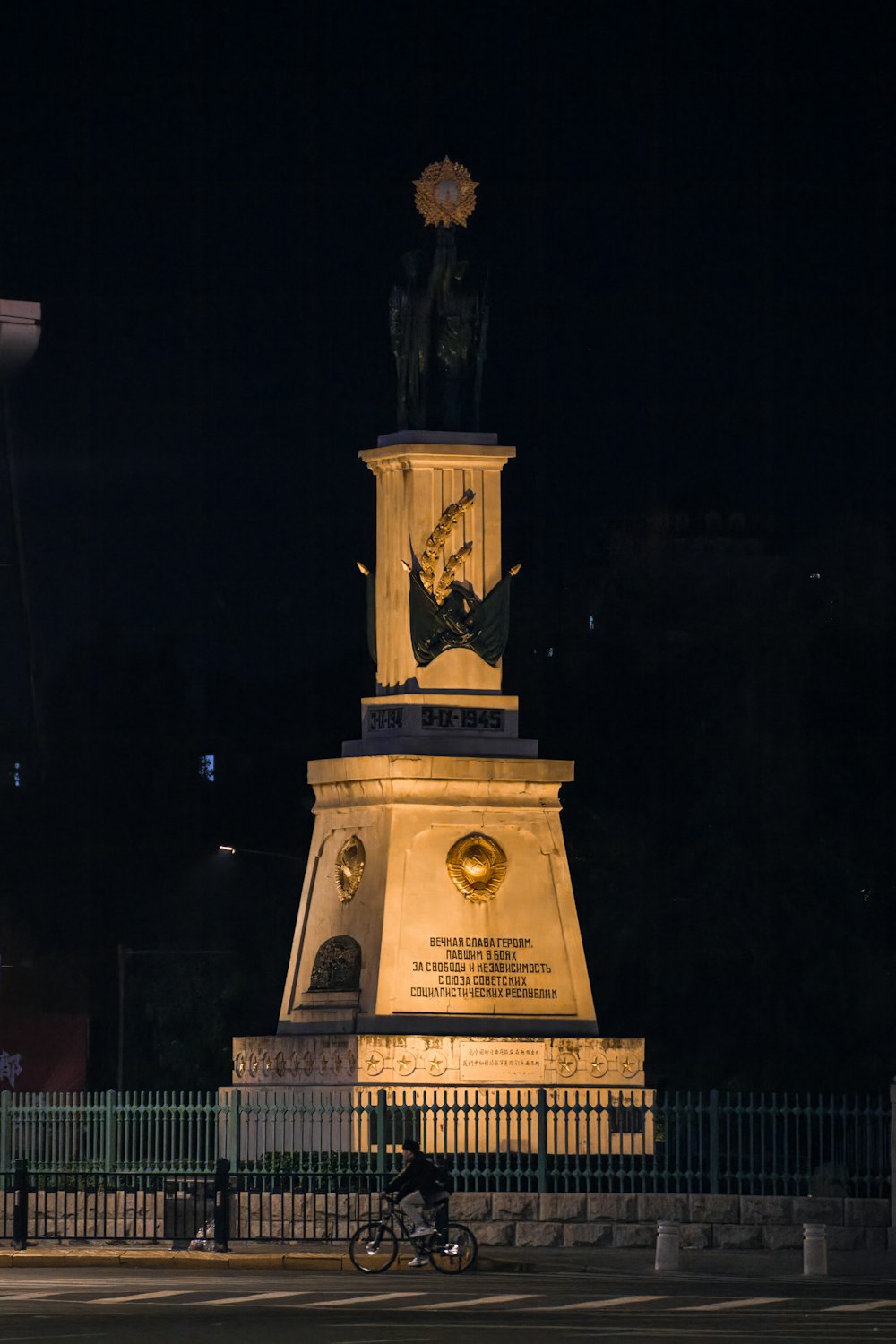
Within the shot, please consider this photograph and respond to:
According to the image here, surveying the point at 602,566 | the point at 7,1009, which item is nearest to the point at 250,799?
the point at 602,566

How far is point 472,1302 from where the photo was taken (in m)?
29.5

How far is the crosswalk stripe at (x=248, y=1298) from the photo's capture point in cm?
2936

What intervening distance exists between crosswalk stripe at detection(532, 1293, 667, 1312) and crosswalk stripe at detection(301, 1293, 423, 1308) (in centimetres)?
173

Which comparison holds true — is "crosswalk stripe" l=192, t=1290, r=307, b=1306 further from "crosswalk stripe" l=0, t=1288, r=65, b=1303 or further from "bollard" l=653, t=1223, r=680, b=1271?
"bollard" l=653, t=1223, r=680, b=1271

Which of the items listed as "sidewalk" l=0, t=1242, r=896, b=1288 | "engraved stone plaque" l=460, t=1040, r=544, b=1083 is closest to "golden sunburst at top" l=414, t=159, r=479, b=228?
"engraved stone plaque" l=460, t=1040, r=544, b=1083

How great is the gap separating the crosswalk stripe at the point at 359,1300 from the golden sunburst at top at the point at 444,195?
56.5ft

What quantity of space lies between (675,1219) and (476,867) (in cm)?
604

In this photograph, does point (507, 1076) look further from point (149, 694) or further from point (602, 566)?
point (149, 694)

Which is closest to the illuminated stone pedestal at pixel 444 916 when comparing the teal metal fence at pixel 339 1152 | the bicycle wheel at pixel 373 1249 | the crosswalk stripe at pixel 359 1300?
the teal metal fence at pixel 339 1152

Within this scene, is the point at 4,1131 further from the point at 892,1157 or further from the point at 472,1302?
the point at 472,1302

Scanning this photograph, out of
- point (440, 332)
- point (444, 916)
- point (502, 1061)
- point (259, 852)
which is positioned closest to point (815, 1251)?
point (502, 1061)

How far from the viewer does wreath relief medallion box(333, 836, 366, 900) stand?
41.5 metres

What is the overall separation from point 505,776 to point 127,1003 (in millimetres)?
36546

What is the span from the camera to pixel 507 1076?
133 feet
